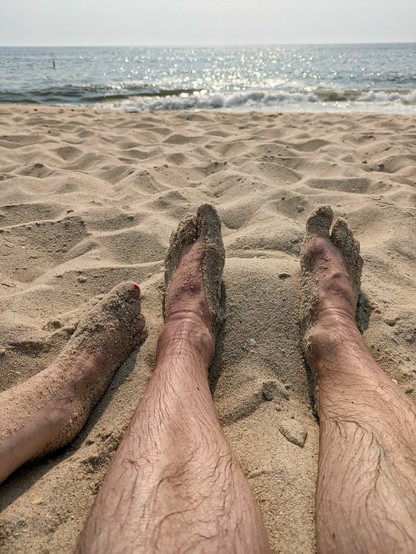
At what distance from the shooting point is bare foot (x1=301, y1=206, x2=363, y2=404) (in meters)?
1.59

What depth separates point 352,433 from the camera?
3.83 ft

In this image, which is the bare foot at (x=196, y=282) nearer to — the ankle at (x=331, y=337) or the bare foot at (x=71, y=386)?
the bare foot at (x=71, y=386)

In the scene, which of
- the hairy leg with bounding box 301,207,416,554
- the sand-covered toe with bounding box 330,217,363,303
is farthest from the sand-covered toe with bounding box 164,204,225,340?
the sand-covered toe with bounding box 330,217,363,303

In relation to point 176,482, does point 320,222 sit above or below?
above

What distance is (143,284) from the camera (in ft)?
6.70

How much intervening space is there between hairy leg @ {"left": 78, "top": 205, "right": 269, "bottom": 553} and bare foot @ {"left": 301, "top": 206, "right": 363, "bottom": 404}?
1.39ft

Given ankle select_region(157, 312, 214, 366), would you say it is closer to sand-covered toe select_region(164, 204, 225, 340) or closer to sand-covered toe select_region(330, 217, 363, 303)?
sand-covered toe select_region(164, 204, 225, 340)

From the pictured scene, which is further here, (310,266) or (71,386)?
(310,266)

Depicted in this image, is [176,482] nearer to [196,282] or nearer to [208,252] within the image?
[196,282]

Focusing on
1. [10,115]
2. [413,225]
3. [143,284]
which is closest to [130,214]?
[143,284]

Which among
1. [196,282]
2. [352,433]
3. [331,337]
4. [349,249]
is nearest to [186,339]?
[196,282]

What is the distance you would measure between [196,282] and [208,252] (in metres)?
0.20

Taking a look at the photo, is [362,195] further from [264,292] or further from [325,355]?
[325,355]

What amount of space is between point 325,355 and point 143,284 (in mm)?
914
